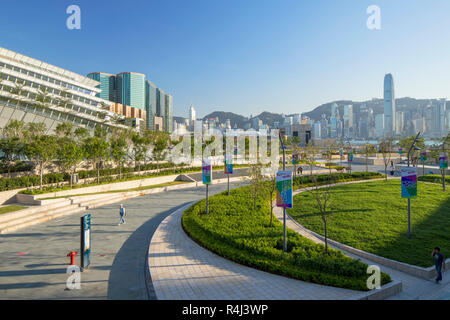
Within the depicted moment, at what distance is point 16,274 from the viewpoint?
941 centimetres

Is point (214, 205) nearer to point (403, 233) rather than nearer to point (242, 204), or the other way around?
point (242, 204)

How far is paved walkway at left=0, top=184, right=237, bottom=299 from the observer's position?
828 cm

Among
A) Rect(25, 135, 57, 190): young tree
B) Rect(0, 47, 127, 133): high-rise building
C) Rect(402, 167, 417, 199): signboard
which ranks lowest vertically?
Rect(402, 167, 417, 199): signboard

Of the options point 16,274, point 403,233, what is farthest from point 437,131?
point 16,274

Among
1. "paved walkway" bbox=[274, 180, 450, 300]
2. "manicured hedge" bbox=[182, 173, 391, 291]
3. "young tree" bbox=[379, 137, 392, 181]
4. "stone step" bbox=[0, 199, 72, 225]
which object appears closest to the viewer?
"paved walkway" bbox=[274, 180, 450, 300]

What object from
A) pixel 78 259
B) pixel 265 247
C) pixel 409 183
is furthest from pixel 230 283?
pixel 409 183

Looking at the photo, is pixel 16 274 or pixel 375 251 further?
pixel 375 251

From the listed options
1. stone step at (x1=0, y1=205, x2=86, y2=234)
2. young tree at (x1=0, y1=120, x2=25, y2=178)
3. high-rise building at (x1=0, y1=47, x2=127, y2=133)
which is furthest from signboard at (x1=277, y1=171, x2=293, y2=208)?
high-rise building at (x1=0, y1=47, x2=127, y2=133)

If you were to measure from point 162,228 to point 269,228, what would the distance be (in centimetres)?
593

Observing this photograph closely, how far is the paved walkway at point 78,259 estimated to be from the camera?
8281 mm

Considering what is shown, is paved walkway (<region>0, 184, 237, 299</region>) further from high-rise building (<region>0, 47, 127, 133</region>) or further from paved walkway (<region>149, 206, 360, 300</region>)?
high-rise building (<region>0, 47, 127, 133</region>)

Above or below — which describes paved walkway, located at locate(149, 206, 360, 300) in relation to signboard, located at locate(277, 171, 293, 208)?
below

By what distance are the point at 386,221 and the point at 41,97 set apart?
1605 inches

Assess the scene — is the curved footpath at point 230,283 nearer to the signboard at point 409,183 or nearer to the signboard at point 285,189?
the signboard at point 285,189
